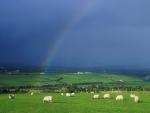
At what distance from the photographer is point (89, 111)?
35.6 m

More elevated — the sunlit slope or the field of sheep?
the sunlit slope

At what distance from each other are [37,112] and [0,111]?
141 inches

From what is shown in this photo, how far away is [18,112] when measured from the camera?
34.7m

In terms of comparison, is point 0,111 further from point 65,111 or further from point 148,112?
point 148,112

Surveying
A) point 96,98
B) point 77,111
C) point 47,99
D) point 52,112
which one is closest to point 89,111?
point 77,111

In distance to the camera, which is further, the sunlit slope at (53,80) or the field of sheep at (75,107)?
the sunlit slope at (53,80)

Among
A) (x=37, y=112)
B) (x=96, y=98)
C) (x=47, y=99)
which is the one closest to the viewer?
(x=37, y=112)

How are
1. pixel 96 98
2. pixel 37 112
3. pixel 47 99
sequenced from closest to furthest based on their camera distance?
pixel 37 112, pixel 47 99, pixel 96 98

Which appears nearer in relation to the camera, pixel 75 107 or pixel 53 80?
pixel 75 107

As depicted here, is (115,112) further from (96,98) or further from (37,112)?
(96,98)

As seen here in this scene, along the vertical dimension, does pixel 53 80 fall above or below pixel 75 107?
above

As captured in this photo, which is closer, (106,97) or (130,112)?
(130,112)

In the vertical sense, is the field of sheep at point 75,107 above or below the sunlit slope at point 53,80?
below

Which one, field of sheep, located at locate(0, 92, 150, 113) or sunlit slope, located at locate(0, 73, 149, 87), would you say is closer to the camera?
field of sheep, located at locate(0, 92, 150, 113)
